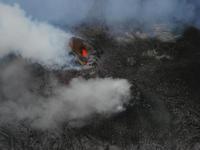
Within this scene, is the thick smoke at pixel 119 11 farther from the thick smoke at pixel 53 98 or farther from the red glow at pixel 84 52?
the thick smoke at pixel 53 98

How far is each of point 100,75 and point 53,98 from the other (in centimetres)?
251

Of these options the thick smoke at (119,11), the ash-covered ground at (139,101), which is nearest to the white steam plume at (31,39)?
the ash-covered ground at (139,101)

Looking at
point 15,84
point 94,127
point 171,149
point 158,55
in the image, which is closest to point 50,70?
point 15,84

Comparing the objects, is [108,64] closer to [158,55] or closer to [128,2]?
[158,55]

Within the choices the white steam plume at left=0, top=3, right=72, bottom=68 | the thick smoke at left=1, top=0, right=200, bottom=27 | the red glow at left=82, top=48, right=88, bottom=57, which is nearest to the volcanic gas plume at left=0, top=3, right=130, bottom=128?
the white steam plume at left=0, top=3, right=72, bottom=68

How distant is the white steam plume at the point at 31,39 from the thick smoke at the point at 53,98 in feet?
3.95

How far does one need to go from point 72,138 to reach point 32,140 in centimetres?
148

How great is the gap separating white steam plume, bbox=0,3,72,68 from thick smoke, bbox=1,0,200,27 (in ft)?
4.85

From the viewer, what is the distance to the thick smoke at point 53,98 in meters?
14.1

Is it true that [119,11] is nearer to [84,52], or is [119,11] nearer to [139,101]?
[84,52]

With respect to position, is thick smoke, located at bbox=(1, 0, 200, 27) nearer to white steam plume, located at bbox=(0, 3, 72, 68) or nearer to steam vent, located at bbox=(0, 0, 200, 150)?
steam vent, located at bbox=(0, 0, 200, 150)

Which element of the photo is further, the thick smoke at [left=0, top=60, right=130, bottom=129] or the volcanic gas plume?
the volcanic gas plume

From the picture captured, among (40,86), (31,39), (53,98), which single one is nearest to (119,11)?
(31,39)

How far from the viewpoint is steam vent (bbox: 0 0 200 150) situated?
13.4 m
